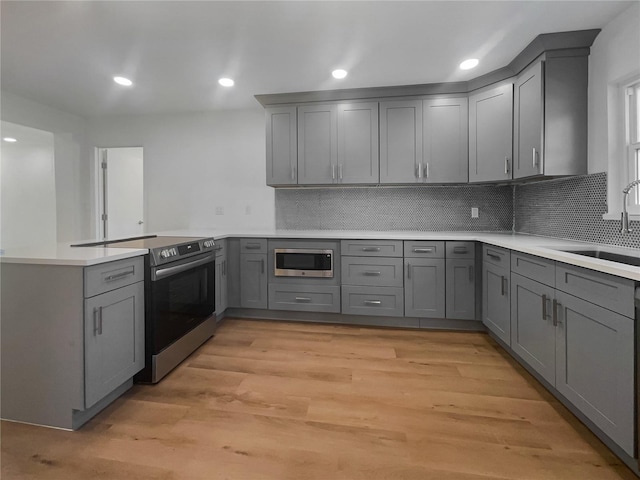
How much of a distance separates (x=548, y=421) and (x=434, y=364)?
0.77 meters

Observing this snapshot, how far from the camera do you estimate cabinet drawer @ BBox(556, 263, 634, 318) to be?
1.33m

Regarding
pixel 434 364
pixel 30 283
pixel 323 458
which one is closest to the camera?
pixel 323 458

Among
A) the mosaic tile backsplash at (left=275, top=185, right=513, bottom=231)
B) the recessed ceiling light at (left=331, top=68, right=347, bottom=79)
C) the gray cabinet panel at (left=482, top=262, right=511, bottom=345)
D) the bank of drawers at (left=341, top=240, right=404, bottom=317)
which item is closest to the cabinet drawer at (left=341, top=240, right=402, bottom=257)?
the bank of drawers at (left=341, top=240, right=404, bottom=317)

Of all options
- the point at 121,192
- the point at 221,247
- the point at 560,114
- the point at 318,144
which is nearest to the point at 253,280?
the point at 221,247

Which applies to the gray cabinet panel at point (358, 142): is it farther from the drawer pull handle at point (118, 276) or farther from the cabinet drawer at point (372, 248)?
the drawer pull handle at point (118, 276)

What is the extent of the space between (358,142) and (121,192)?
3.48 m

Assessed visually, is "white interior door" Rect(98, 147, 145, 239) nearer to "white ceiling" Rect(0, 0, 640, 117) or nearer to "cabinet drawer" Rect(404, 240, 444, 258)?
"white ceiling" Rect(0, 0, 640, 117)

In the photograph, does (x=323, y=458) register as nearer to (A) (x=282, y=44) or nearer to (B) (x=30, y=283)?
(B) (x=30, y=283)

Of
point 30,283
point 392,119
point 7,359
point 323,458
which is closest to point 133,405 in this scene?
point 7,359

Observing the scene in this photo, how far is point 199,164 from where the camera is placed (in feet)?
13.7

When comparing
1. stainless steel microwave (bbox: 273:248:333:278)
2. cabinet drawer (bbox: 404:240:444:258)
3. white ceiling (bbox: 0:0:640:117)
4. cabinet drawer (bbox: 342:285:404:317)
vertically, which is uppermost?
white ceiling (bbox: 0:0:640:117)

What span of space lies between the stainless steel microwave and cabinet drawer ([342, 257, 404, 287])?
17 cm

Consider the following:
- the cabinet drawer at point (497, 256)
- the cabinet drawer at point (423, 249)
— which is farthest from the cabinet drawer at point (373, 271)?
the cabinet drawer at point (497, 256)

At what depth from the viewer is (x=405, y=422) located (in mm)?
1708
